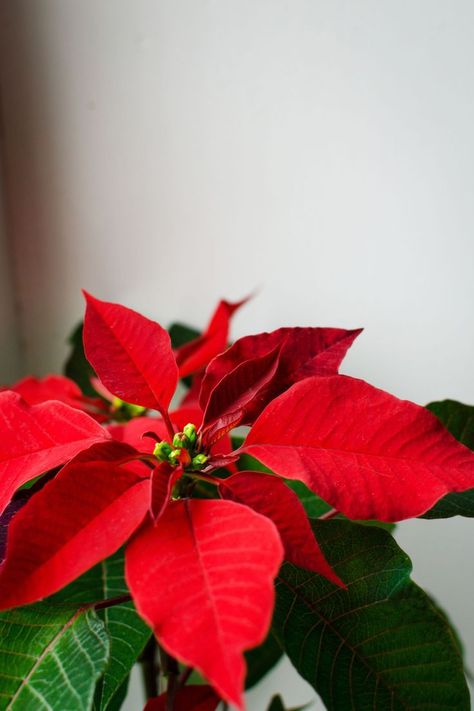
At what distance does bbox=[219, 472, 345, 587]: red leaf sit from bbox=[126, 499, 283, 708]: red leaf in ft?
0.10


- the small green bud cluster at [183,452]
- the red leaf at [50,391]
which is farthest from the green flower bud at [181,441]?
the red leaf at [50,391]

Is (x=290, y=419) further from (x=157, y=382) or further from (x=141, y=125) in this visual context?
(x=141, y=125)

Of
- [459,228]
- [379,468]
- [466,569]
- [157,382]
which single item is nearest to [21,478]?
[157,382]

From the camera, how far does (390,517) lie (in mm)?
349

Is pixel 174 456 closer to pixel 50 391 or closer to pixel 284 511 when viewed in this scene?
A: pixel 284 511

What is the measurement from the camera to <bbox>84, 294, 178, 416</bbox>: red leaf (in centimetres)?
43

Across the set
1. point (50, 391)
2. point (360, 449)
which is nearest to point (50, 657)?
point (360, 449)

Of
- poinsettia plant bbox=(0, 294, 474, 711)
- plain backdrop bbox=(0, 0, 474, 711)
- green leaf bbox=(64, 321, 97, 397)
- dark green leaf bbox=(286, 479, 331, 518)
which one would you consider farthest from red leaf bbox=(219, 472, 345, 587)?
green leaf bbox=(64, 321, 97, 397)

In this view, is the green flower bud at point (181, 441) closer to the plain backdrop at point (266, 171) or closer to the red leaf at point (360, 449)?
the red leaf at point (360, 449)

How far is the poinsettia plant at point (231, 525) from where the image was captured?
32 centimetres

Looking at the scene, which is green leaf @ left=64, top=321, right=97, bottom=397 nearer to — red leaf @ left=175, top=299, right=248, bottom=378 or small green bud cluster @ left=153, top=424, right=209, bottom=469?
red leaf @ left=175, top=299, right=248, bottom=378

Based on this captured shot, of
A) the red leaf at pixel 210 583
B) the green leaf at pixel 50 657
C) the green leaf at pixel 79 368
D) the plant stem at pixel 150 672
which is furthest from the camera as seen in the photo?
the green leaf at pixel 79 368

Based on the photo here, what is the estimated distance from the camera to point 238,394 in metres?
0.42

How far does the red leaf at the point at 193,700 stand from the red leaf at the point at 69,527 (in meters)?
0.20
